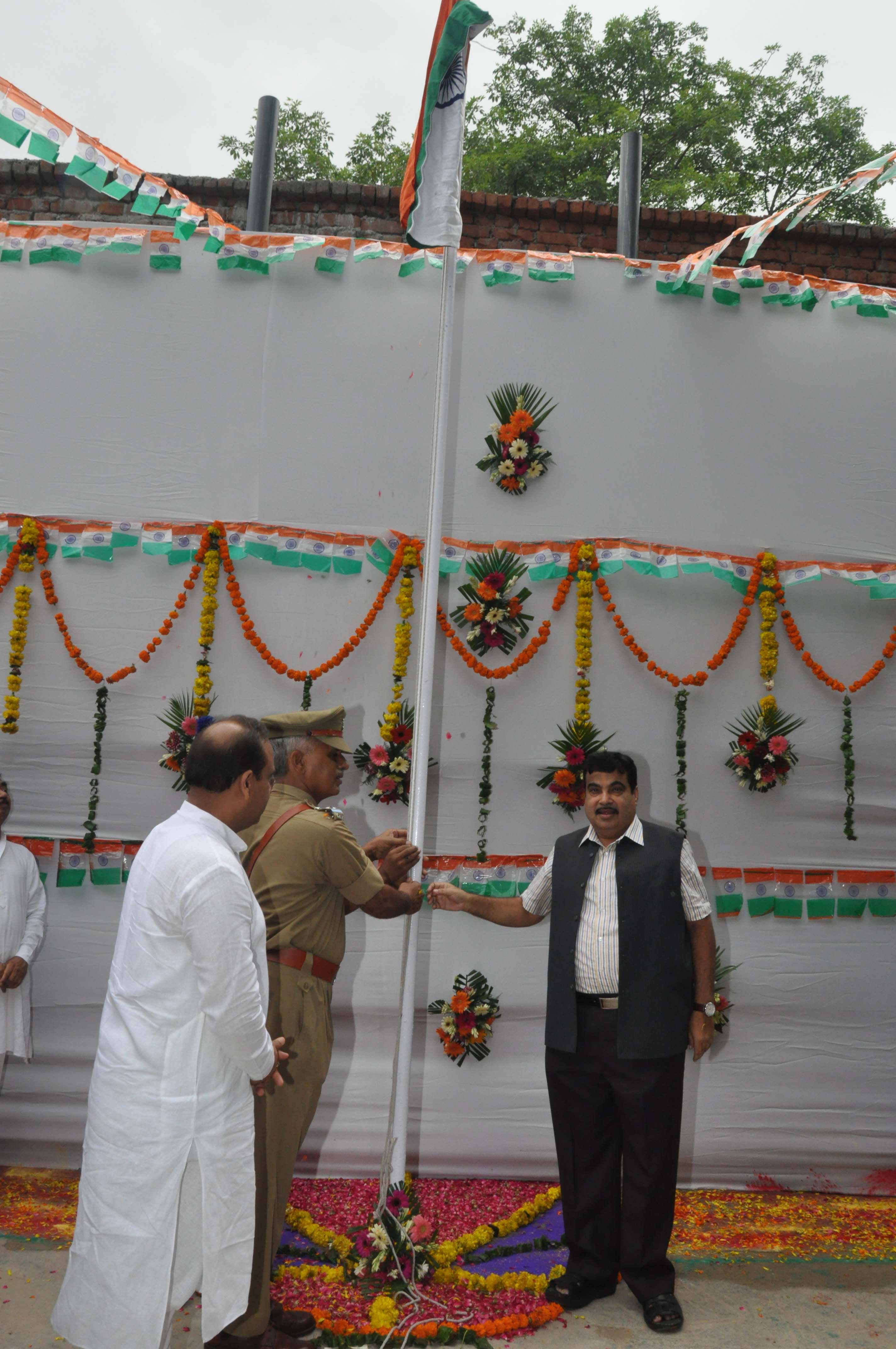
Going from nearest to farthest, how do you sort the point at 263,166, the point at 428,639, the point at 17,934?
the point at 428,639 < the point at 17,934 < the point at 263,166

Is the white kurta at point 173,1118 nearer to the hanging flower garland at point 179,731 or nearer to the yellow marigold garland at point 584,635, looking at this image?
the hanging flower garland at point 179,731

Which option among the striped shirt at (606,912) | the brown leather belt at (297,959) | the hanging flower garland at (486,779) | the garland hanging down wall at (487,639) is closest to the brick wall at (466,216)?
the garland hanging down wall at (487,639)

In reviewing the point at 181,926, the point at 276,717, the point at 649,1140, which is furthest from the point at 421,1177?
the point at 181,926

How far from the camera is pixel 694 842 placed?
4137mm

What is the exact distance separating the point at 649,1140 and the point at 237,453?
2.78 metres

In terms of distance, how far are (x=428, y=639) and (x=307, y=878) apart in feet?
3.25

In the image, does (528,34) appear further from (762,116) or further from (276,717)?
(276,717)

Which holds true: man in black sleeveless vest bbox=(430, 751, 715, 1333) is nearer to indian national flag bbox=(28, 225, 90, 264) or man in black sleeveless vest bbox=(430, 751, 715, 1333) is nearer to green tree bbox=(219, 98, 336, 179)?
indian national flag bbox=(28, 225, 90, 264)

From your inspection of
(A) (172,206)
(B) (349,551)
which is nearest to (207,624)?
(B) (349,551)

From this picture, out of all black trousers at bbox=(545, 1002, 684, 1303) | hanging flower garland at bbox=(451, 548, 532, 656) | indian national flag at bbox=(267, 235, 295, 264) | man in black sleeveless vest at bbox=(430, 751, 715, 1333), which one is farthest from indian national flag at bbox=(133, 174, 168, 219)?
black trousers at bbox=(545, 1002, 684, 1303)

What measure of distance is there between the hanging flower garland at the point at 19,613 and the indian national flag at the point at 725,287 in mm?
2771

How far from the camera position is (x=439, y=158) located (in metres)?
3.52

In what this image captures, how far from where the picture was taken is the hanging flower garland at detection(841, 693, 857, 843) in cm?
417

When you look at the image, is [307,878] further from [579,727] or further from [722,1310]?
[722,1310]
